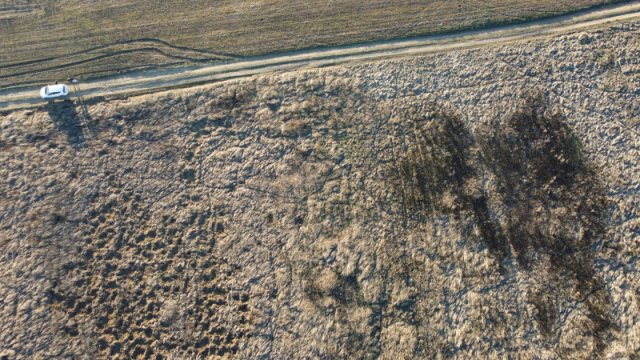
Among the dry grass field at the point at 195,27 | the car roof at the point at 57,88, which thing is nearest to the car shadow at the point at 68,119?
the car roof at the point at 57,88

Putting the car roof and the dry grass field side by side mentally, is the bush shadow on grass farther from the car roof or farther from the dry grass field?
the car roof

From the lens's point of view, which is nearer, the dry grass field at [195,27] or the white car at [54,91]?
the white car at [54,91]

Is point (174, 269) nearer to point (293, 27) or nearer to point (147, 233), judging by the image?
point (147, 233)

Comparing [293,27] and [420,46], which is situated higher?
[293,27]

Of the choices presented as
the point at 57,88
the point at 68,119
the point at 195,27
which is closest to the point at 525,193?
the point at 195,27

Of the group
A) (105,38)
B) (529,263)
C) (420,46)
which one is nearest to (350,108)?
(420,46)

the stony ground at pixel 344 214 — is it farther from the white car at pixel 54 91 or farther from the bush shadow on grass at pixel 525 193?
the white car at pixel 54 91
